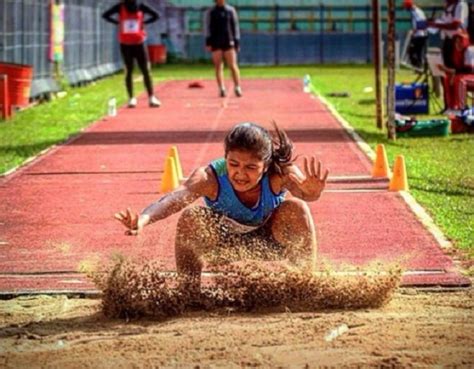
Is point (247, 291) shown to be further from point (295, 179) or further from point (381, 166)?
point (381, 166)

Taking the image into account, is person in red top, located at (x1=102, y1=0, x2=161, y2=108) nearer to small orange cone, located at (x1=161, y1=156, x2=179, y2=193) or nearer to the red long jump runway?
the red long jump runway

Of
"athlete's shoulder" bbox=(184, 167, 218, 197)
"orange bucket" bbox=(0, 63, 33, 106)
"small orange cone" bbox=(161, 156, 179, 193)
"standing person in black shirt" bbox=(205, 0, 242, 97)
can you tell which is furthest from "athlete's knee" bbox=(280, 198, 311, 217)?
"standing person in black shirt" bbox=(205, 0, 242, 97)

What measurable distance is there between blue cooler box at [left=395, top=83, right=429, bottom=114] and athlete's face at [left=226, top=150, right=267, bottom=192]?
17.1 metres

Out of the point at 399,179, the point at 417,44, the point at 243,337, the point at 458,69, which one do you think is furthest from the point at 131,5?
the point at 243,337

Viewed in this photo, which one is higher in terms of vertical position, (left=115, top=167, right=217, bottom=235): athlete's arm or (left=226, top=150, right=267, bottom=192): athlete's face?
(left=226, top=150, right=267, bottom=192): athlete's face

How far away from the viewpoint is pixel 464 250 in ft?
36.9

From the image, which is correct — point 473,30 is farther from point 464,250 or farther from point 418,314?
point 418,314

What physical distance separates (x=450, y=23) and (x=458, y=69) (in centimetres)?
80

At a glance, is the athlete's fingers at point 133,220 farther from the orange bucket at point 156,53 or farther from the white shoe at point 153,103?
the orange bucket at point 156,53

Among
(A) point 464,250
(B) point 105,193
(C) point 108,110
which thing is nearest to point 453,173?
(B) point 105,193

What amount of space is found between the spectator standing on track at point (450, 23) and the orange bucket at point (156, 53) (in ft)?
103

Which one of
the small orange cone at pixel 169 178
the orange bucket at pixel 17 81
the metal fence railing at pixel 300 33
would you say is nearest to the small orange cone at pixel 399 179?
the small orange cone at pixel 169 178

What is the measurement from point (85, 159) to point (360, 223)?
23.3ft

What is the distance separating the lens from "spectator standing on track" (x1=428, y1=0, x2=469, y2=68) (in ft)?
82.3
